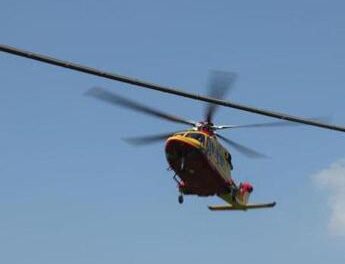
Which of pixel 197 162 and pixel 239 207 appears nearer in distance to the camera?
pixel 197 162

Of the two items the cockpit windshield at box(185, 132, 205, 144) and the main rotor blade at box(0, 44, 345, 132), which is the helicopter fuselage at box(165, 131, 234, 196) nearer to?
the cockpit windshield at box(185, 132, 205, 144)

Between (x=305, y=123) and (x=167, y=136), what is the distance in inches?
1283

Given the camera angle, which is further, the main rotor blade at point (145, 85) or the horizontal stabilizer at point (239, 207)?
the horizontal stabilizer at point (239, 207)

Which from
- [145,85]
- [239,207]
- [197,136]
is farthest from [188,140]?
[145,85]

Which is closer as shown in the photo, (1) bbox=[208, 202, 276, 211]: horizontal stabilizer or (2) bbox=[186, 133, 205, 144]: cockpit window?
(2) bbox=[186, 133, 205, 144]: cockpit window

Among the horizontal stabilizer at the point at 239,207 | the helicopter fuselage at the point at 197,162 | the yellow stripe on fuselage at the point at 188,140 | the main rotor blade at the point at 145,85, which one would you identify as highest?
the main rotor blade at the point at 145,85

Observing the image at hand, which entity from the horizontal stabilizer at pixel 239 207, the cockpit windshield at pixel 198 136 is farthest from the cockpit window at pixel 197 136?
the horizontal stabilizer at pixel 239 207

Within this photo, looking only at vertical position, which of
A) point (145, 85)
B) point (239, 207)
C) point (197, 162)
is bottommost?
point (239, 207)

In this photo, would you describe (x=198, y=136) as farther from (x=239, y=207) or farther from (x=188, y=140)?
(x=239, y=207)

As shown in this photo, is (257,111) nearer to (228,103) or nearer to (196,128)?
(228,103)

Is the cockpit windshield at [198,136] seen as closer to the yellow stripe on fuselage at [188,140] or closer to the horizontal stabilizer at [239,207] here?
the yellow stripe on fuselage at [188,140]

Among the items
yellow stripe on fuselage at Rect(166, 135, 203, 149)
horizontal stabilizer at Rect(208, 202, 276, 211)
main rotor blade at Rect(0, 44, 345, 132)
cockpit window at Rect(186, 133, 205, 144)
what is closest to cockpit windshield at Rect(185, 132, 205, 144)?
cockpit window at Rect(186, 133, 205, 144)

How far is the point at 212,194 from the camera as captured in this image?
45.8m

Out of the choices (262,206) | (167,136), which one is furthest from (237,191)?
(167,136)
